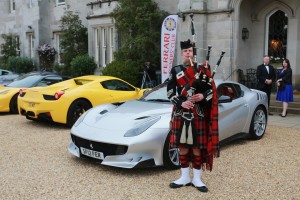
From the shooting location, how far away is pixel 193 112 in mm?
4574

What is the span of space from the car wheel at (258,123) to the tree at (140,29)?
27.9 ft

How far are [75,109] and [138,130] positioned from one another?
399 centimetres

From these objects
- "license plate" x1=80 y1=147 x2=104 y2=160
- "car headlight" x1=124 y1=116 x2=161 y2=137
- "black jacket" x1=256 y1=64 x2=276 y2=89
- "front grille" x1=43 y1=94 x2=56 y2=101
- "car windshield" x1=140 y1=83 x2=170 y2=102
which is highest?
"black jacket" x1=256 y1=64 x2=276 y2=89

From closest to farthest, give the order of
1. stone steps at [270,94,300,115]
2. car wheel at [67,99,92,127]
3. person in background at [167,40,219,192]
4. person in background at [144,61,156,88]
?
1. person in background at [167,40,219,192]
2. car wheel at [67,99,92,127]
3. stone steps at [270,94,300,115]
4. person in background at [144,61,156,88]

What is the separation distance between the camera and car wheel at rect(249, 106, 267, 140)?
745cm

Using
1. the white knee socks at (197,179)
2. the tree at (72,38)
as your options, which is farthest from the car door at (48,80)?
the tree at (72,38)

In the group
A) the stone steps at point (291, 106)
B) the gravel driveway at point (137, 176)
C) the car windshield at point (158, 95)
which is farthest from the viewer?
the stone steps at point (291, 106)

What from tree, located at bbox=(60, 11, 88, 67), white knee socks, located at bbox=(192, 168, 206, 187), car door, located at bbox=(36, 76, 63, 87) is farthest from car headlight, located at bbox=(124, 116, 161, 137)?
tree, located at bbox=(60, 11, 88, 67)

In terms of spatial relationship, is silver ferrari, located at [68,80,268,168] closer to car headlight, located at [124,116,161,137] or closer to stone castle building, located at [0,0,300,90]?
car headlight, located at [124,116,161,137]

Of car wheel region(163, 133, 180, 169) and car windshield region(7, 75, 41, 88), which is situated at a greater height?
car windshield region(7, 75, 41, 88)

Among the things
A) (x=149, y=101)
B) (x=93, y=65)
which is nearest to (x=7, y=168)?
(x=149, y=101)

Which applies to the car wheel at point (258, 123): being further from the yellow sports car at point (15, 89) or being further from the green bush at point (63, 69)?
the green bush at point (63, 69)

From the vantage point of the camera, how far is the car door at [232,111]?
6500 millimetres

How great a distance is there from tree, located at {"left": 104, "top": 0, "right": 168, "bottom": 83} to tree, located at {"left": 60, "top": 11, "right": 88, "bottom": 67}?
5.27 m
